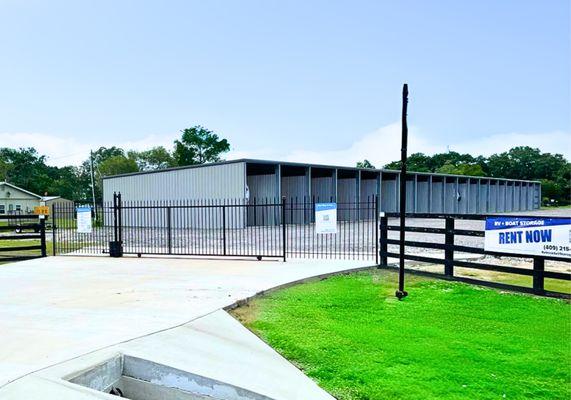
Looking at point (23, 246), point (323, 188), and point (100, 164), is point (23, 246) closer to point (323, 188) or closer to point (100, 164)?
point (323, 188)

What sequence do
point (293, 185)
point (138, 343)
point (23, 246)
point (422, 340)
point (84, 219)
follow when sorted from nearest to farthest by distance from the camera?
1. point (138, 343)
2. point (422, 340)
3. point (84, 219)
4. point (23, 246)
5. point (293, 185)

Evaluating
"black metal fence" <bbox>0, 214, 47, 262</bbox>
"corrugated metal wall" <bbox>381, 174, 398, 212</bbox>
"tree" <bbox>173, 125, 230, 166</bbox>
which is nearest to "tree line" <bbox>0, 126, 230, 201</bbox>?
"tree" <bbox>173, 125, 230, 166</bbox>

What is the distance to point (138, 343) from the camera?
189 inches

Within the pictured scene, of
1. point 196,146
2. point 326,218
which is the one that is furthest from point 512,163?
point 326,218

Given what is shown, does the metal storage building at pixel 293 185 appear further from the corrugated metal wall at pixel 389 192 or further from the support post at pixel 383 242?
the support post at pixel 383 242

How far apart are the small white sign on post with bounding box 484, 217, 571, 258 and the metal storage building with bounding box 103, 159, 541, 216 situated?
10.7 metres

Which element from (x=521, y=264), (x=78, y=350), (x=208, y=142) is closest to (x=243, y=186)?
(x=521, y=264)

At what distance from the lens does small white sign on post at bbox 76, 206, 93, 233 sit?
45.7 feet

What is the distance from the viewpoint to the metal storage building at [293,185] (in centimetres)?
2873

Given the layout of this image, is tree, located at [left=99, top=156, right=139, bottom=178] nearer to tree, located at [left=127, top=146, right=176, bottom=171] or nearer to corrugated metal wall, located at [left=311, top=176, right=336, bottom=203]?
tree, located at [left=127, top=146, right=176, bottom=171]

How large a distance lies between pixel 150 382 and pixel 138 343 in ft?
→ 2.07

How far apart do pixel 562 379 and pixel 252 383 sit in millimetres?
2967

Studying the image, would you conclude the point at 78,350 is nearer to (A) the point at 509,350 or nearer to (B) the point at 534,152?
(A) the point at 509,350

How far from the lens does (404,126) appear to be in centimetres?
750
